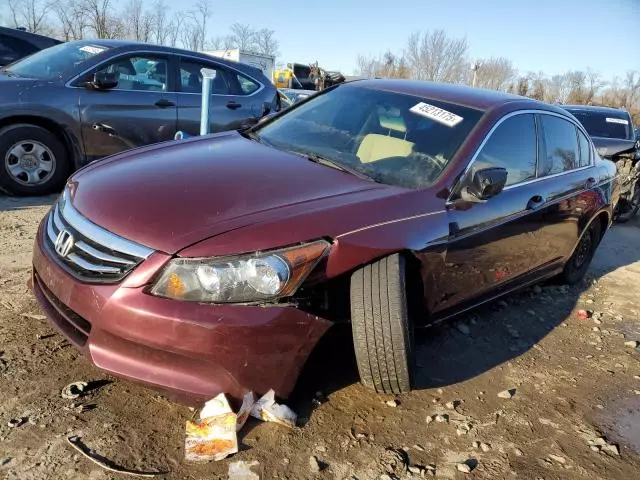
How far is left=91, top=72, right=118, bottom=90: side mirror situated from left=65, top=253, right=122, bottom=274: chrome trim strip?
363 cm

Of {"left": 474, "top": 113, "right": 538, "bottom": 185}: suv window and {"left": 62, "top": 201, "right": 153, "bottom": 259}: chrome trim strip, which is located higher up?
{"left": 474, "top": 113, "right": 538, "bottom": 185}: suv window

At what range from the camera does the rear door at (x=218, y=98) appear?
6.29m

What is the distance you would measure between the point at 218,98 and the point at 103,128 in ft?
4.68

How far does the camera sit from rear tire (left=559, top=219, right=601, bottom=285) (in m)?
4.88

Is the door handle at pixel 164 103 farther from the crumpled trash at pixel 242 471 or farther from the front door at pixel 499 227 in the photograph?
the crumpled trash at pixel 242 471

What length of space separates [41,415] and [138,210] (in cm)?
96

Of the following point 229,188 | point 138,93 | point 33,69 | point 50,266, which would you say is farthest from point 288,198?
point 33,69

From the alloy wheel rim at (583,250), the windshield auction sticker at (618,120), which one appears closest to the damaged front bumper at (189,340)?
the alloy wheel rim at (583,250)

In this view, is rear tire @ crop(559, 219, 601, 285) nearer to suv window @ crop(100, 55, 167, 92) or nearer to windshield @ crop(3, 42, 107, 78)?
suv window @ crop(100, 55, 167, 92)

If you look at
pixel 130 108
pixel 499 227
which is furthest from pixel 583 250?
pixel 130 108

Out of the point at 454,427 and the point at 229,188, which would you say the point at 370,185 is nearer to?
the point at 229,188

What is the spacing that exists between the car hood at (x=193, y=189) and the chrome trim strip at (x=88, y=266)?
15cm

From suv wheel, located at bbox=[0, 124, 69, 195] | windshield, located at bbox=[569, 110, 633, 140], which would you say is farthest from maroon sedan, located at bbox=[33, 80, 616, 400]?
windshield, located at bbox=[569, 110, 633, 140]

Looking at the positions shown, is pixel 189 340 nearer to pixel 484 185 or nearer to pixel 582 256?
pixel 484 185
